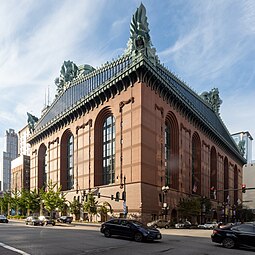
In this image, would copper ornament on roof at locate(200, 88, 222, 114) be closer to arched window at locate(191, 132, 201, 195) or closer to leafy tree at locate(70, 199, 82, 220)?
arched window at locate(191, 132, 201, 195)

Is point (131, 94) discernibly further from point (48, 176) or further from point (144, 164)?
point (48, 176)

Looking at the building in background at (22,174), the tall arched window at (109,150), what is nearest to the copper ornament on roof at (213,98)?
the tall arched window at (109,150)

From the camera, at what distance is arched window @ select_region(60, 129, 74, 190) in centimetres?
8319

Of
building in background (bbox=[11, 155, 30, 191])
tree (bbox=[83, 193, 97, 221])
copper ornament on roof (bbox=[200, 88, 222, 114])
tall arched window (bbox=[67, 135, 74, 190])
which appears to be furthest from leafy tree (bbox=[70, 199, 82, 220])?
copper ornament on roof (bbox=[200, 88, 222, 114])

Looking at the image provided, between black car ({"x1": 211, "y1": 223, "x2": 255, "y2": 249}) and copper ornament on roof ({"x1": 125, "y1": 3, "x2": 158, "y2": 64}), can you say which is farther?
copper ornament on roof ({"x1": 125, "y1": 3, "x2": 158, "y2": 64})

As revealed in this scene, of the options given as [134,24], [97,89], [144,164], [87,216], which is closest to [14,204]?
[87,216]

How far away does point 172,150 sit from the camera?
238 feet

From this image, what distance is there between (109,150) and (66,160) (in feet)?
71.7

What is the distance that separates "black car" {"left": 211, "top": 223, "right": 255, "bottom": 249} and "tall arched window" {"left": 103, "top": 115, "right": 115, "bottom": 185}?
45.2 metres

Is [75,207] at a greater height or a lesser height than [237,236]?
lesser

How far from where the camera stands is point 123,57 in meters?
66.9

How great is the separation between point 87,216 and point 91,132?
17.3 metres

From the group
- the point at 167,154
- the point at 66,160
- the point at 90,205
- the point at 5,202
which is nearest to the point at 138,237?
the point at 90,205

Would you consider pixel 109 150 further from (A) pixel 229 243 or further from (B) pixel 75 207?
(A) pixel 229 243
